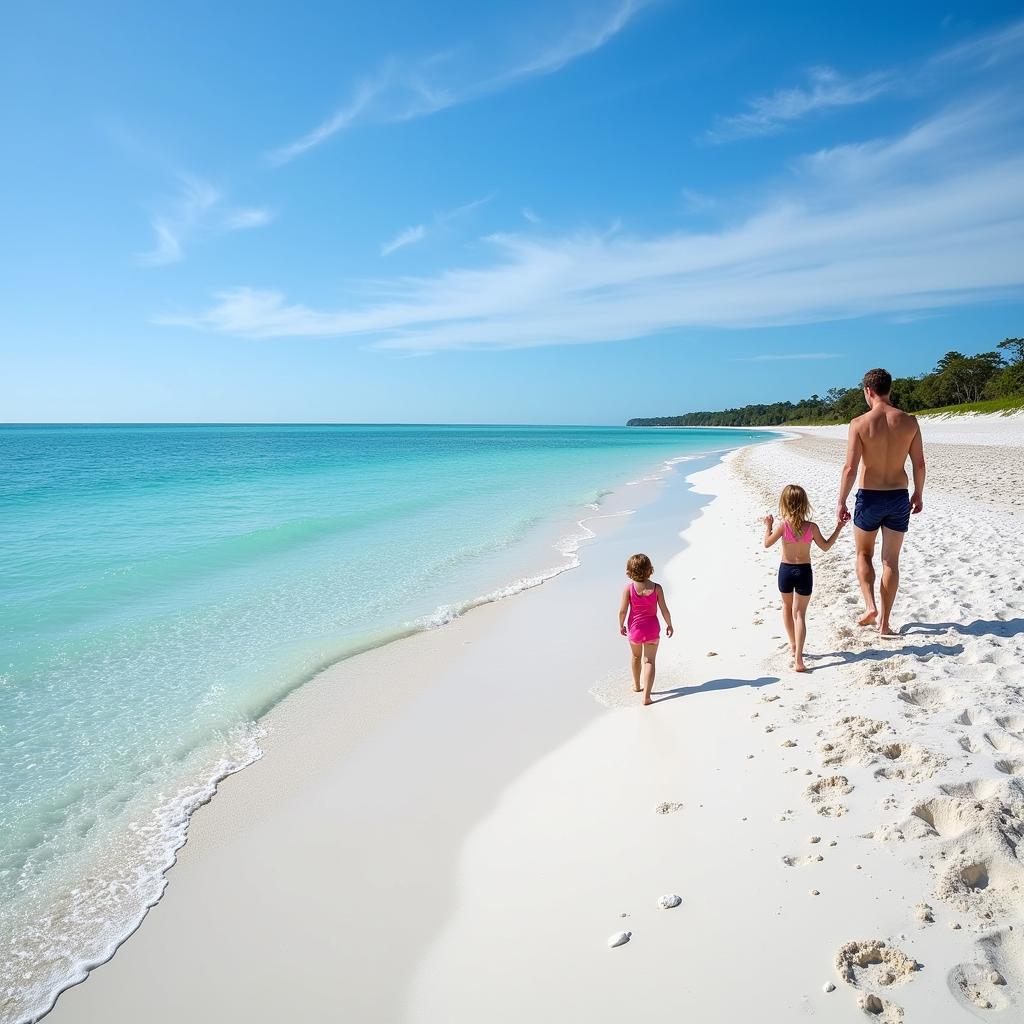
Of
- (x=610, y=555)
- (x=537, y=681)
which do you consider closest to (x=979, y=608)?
(x=537, y=681)

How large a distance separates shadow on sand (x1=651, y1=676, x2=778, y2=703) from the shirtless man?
142 cm

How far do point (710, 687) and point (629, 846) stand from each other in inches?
97.2

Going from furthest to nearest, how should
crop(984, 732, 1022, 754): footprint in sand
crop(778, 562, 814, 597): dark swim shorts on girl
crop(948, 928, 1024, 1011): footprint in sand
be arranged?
1. crop(778, 562, 814, 597): dark swim shorts on girl
2. crop(984, 732, 1022, 754): footprint in sand
3. crop(948, 928, 1024, 1011): footprint in sand

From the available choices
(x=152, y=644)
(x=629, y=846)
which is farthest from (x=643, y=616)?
(x=152, y=644)

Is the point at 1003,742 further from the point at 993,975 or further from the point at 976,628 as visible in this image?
the point at 976,628

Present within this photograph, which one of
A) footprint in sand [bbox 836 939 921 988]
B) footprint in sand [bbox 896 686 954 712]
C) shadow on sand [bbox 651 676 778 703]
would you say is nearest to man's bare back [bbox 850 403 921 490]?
footprint in sand [bbox 896 686 954 712]

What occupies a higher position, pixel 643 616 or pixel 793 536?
pixel 793 536

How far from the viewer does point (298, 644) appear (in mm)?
8297

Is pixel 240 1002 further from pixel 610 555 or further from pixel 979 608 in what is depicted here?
pixel 610 555

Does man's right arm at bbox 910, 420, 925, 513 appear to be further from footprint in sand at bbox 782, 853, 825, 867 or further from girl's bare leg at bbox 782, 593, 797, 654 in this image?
footprint in sand at bbox 782, 853, 825, 867

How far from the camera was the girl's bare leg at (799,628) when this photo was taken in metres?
5.80

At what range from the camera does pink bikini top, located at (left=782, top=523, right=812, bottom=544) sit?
5.93 meters

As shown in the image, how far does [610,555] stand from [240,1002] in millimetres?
10745

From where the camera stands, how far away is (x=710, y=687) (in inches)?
233
